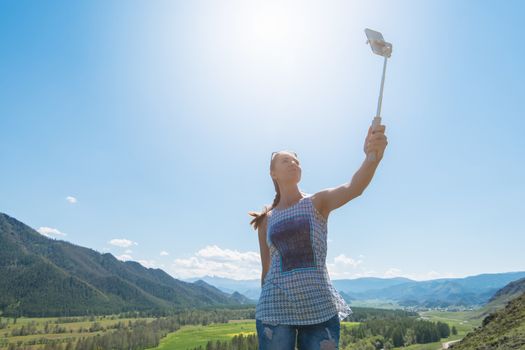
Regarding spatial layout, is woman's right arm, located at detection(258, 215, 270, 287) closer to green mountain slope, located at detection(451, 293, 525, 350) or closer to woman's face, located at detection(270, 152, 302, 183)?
woman's face, located at detection(270, 152, 302, 183)

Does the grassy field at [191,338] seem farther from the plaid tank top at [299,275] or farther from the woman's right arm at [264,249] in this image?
the plaid tank top at [299,275]

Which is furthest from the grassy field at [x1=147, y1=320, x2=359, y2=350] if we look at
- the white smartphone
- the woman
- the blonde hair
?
the white smartphone

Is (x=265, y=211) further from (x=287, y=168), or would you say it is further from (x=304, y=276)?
(x=304, y=276)

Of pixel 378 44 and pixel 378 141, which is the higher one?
pixel 378 44

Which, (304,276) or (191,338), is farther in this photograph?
(191,338)

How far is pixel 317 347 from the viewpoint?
3109 mm

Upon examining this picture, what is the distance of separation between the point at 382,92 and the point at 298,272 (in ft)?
5.58

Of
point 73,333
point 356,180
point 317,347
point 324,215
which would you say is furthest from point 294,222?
point 73,333

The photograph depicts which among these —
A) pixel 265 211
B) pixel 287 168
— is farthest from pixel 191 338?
pixel 287 168

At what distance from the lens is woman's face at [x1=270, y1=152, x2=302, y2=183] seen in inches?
160

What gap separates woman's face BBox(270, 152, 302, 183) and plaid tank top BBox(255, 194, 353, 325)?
15.2 inches

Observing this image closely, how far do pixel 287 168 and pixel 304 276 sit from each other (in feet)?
3.89

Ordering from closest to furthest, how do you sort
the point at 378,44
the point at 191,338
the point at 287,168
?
1. the point at 378,44
2. the point at 287,168
3. the point at 191,338

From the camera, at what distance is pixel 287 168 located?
407 centimetres
